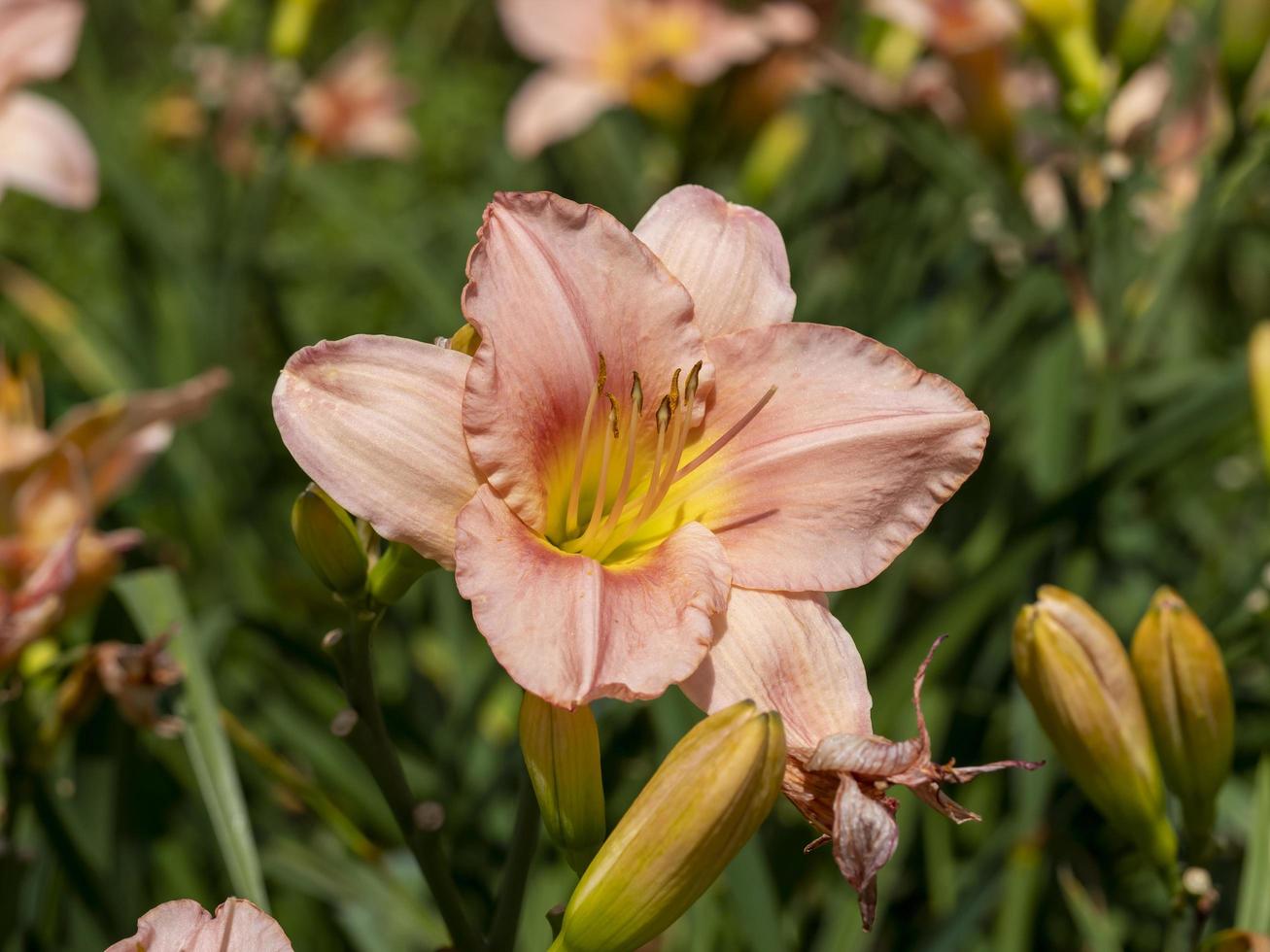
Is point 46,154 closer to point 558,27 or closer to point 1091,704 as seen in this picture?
point 558,27

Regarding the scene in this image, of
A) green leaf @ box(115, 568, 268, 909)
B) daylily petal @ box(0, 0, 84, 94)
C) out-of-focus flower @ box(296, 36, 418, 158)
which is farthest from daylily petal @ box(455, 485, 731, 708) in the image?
out-of-focus flower @ box(296, 36, 418, 158)

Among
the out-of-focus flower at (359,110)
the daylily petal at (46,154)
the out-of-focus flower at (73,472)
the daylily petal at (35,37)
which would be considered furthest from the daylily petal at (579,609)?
the out-of-focus flower at (359,110)

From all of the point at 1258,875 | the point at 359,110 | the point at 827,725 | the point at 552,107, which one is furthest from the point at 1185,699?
the point at 359,110

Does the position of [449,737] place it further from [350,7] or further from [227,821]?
[350,7]

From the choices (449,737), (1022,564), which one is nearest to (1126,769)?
(1022,564)

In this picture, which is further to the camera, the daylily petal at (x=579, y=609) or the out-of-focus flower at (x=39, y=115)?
the out-of-focus flower at (x=39, y=115)

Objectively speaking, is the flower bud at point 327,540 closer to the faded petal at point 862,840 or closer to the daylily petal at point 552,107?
the faded petal at point 862,840

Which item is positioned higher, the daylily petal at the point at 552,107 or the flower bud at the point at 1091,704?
the daylily petal at the point at 552,107
